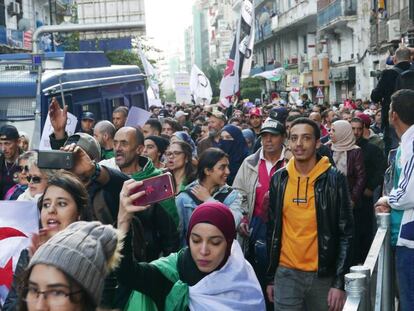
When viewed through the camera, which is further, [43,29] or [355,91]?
[355,91]

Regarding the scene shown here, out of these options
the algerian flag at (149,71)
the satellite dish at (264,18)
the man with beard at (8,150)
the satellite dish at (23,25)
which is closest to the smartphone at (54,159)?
the man with beard at (8,150)

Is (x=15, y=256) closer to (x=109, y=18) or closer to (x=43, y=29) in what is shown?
(x=43, y=29)

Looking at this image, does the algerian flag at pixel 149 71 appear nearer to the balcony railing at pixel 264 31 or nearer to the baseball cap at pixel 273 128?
the baseball cap at pixel 273 128

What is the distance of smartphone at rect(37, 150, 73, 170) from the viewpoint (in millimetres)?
4238

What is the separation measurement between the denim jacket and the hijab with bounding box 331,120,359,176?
7.61ft

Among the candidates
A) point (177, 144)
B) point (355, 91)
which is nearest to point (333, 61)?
point (355, 91)

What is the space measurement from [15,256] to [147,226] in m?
0.87

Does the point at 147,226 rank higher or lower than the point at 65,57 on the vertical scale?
lower

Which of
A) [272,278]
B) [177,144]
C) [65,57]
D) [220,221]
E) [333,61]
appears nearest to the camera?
[220,221]

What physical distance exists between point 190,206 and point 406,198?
1.61 meters

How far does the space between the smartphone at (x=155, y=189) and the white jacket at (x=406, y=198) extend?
1.89m

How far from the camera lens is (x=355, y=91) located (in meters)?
39.2

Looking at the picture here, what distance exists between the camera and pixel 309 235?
5.32 m

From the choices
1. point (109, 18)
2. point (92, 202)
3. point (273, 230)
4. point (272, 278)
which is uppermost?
point (109, 18)
